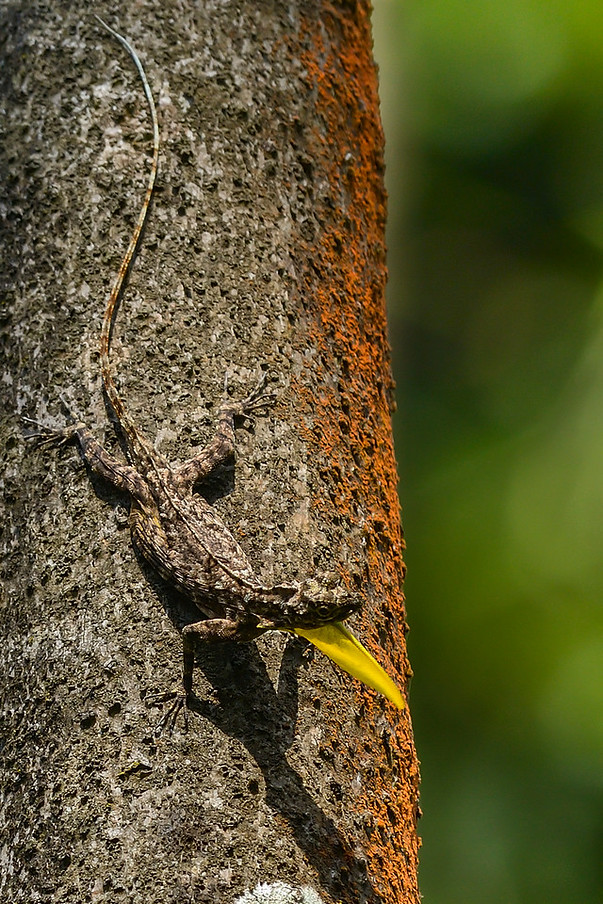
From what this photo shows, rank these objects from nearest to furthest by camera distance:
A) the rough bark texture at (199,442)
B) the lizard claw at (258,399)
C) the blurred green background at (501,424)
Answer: the rough bark texture at (199,442), the lizard claw at (258,399), the blurred green background at (501,424)

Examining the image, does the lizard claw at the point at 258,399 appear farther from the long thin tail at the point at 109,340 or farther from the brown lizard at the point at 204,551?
the long thin tail at the point at 109,340

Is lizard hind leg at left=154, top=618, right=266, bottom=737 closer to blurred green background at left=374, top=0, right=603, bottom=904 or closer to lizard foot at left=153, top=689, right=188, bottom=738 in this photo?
lizard foot at left=153, top=689, right=188, bottom=738

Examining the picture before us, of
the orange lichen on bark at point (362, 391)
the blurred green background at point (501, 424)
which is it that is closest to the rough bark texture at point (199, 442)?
the orange lichen on bark at point (362, 391)

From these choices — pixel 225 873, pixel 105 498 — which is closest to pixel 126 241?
pixel 105 498

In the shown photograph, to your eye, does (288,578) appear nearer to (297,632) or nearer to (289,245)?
(297,632)

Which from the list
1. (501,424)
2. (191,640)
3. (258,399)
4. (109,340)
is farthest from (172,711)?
(501,424)

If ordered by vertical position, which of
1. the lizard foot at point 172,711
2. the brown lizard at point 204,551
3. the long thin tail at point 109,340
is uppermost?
the long thin tail at point 109,340

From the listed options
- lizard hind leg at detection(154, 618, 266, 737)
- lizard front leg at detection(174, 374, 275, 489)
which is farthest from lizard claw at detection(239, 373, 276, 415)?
lizard hind leg at detection(154, 618, 266, 737)
